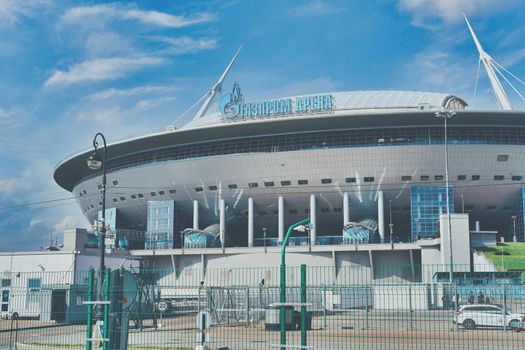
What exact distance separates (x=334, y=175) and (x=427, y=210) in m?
11.6

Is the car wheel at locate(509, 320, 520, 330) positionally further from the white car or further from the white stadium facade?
the white stadium facade

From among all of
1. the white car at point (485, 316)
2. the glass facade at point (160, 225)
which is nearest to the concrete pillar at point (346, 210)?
the glass facade at point (160, 225)

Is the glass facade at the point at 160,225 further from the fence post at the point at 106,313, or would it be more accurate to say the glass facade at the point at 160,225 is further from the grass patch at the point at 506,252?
the fence post at the point at 106,313

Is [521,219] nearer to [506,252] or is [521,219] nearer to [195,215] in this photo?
[506,252]

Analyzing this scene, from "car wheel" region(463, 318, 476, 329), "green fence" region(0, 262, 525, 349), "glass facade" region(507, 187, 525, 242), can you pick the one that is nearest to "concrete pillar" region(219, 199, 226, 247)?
"glass facade" region(507, 187, 525, 242)

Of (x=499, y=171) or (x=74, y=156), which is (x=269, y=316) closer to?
(x=499, y=171)

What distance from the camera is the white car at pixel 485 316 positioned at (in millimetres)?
26641

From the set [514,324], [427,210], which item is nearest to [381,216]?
[427,210]

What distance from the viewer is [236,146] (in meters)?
79.2

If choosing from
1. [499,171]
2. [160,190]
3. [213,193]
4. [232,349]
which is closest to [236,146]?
[213,193]

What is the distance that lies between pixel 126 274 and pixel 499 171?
211 ft

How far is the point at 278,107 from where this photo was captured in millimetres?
75625

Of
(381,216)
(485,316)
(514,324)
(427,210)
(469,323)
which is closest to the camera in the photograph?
(514,324)

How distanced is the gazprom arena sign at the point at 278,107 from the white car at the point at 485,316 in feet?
156
